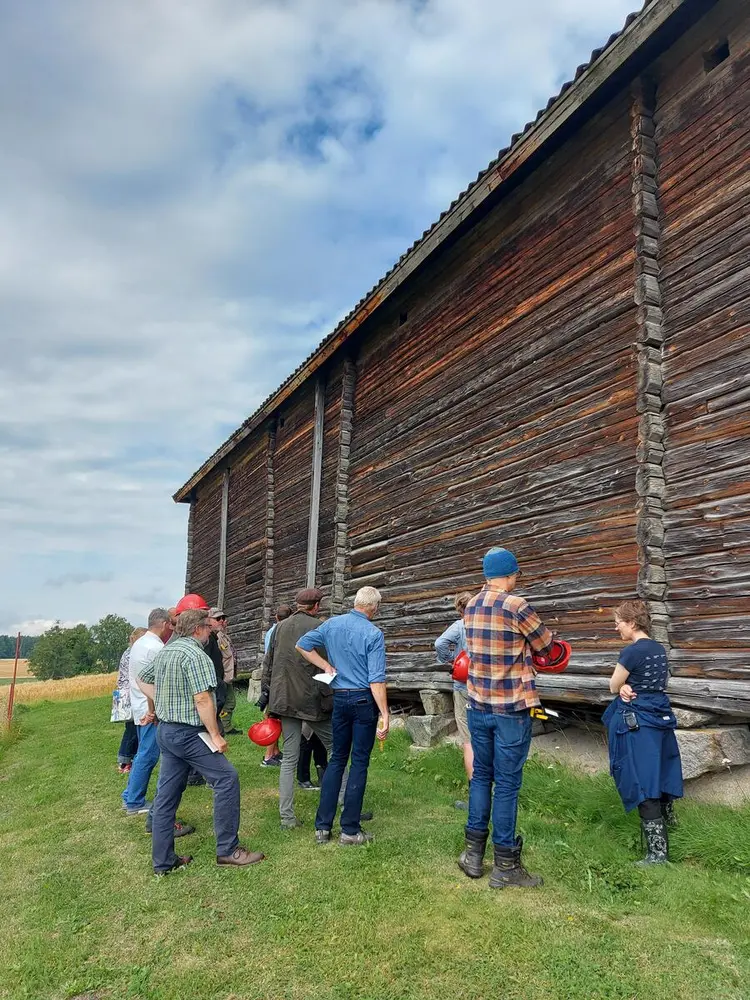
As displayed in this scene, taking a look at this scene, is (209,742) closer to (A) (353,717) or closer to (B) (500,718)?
(A) (353,717)

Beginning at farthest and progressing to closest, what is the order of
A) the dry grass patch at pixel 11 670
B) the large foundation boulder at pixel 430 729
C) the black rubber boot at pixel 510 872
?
1. the dry grass patch at pixel 11 670
2. the large foundation boulder at pixel 430 729
3. the black rubber boot at pixel 510 872

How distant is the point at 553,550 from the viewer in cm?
730

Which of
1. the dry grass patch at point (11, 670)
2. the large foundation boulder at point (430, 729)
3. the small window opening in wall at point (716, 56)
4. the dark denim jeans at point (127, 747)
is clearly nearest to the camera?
the small window opening in wall at point (716, 56)

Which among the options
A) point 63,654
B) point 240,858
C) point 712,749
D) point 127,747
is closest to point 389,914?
point 240,858

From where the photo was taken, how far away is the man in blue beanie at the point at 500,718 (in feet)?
14.3

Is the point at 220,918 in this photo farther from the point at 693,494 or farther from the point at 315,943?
the point at 693,494

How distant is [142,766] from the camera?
6453 mm

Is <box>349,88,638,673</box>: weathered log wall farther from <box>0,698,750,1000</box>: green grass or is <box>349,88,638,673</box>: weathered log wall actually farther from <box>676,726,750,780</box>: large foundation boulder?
<box>0,698,750,1000</box>: green grass

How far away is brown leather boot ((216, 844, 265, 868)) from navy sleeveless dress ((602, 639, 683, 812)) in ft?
8.56

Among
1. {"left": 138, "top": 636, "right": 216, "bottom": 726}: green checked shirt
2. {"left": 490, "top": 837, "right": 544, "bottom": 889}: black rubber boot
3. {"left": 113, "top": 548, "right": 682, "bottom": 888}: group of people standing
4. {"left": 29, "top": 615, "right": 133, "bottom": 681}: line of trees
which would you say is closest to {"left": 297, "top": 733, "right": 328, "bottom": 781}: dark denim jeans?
{"left": 113, "top": 548, "right": 682, "bottom": 888}: group of people standing

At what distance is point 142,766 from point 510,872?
3699mm

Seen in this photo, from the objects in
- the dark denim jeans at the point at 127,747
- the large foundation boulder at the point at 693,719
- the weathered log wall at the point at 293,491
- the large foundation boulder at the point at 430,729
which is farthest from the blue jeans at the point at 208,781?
the weathered log wall at the point at 293,491

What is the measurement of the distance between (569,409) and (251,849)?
5.10 metres

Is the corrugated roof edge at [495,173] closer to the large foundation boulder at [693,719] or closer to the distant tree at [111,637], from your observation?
the large foundation boulder at [693,719]
